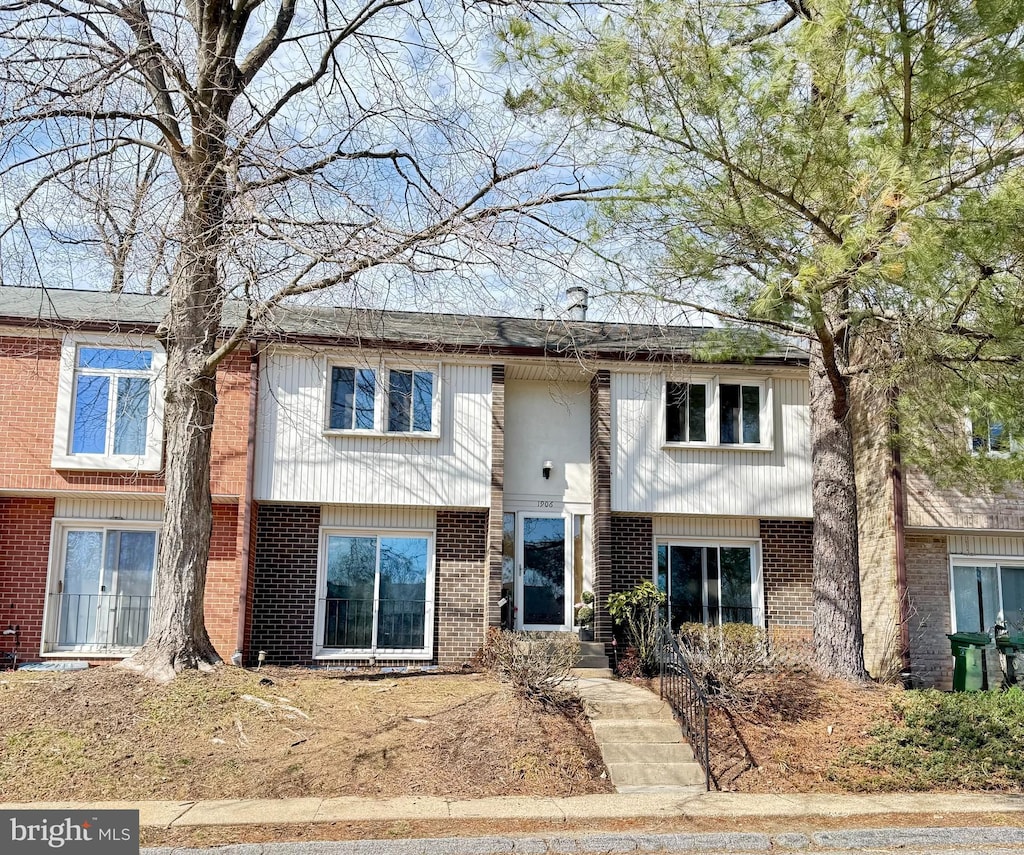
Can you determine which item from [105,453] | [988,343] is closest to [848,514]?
[988,343]

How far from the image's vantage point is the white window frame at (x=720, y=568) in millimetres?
16172

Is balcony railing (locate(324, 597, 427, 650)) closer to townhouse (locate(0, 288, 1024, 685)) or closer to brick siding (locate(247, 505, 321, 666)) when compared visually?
townhouse (locate(0, 288, 1024, 685))

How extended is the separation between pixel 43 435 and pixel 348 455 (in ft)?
15.3

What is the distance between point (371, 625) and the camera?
15461 mm

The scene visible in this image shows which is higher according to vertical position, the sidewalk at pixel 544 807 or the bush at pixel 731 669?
the bush at pixel 731 669

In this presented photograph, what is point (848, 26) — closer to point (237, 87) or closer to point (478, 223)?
point (478, 223)

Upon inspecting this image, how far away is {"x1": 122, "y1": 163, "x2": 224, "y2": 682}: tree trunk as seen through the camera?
10641mm

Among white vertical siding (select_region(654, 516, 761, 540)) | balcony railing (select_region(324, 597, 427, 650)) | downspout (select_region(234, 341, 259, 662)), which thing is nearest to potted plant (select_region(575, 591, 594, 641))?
white vertical siding (select_region(654, 516, 761, 540))

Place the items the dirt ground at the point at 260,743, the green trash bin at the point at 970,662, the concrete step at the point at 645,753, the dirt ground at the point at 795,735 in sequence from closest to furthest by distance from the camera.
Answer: the dirt ground at the point at 260,743, the dirt ground at the point at 795,735, the concrete step at the point at 645,753, the green trash bin at the point at 970,662

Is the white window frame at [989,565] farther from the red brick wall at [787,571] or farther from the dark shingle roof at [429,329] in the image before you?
the dark shingle roof at [429,329]

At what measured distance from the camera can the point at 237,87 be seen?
11297 mm

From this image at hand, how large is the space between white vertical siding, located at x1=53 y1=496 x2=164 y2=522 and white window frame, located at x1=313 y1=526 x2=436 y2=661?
106 inches

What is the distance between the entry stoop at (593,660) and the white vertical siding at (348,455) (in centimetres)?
278
